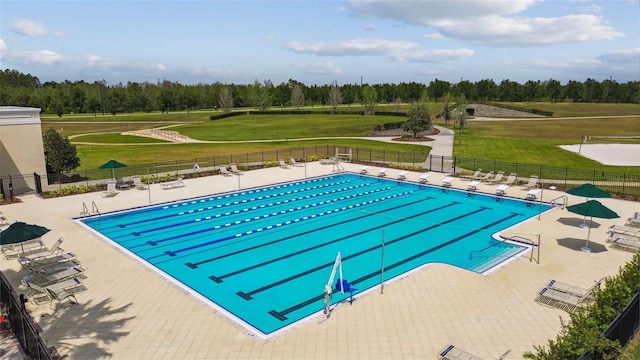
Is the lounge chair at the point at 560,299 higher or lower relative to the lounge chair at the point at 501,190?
lower

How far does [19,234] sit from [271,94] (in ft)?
369

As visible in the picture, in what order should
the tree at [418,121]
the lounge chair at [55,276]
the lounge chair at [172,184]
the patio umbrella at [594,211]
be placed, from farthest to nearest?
the tree at [418,121] → the lounge chair at [172,184] → the patio umbrella at [594,211] → the lounge chair at [55,276]

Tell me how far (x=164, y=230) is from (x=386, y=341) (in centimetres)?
1266

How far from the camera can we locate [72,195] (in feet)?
80.6

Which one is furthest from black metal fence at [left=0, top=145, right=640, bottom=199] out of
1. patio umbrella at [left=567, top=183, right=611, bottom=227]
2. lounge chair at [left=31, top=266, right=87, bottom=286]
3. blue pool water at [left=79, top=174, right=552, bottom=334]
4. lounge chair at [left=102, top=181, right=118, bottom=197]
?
lounge chair at [left=31, top=266, right=87, bottom=286]

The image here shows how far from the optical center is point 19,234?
13078 millimetres

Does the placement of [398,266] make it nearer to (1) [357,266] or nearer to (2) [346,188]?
(1) [357,266]

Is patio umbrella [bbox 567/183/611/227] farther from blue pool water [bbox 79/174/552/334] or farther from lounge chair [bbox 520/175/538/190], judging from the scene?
lounge chair [bbox 520/175/538/190]

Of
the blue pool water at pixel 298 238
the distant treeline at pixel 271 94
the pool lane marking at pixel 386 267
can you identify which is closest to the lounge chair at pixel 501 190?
the blue pool water at pixel 298 238

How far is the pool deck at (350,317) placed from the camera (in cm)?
946

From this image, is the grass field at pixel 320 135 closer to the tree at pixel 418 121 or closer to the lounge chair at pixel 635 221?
the tree at pixel 418 121

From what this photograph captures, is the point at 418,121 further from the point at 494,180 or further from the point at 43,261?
the point at 43,261

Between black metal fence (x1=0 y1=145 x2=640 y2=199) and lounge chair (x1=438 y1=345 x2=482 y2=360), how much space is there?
19.6 metres

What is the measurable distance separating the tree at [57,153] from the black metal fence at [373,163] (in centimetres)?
65
